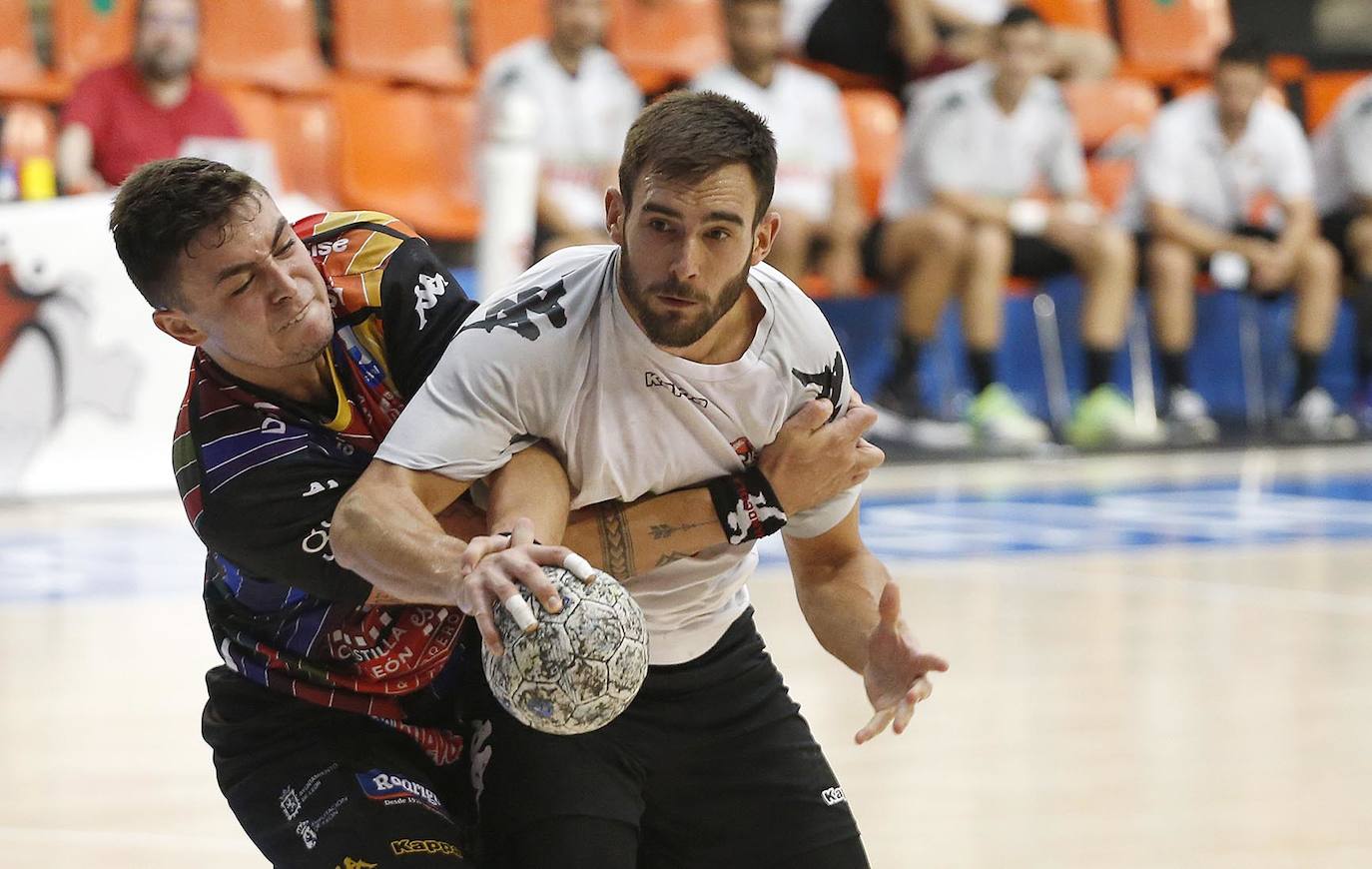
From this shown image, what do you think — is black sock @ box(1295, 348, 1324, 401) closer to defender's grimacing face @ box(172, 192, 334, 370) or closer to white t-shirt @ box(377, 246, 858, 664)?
white t-shirt @ box(377, 246, 858, 664)

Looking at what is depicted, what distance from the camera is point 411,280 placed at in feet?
11.0

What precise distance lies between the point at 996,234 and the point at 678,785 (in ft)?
26.7

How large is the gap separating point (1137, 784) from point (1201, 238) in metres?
7.63

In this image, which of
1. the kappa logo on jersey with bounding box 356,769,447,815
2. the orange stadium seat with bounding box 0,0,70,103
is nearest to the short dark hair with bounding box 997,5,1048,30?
the orange stadium seat with bounding box 0,0,70,103

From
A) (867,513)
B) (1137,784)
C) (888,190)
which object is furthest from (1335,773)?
(888,190)

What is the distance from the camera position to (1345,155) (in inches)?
494

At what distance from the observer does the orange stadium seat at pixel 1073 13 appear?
13289mm

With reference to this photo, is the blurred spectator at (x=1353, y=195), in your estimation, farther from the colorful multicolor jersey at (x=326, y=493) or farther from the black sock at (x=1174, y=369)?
the colorful multicolor jersey at (x=326, y=493)

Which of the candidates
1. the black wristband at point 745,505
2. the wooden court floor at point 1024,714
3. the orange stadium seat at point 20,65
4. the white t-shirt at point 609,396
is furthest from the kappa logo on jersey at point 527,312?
the orange stadium seat at point 20,65

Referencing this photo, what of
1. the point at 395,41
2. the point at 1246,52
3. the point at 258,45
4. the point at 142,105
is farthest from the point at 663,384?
the point at 1246,52

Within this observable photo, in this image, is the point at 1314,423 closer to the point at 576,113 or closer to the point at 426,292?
the point at 576,113

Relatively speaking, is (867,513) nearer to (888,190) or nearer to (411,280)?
(888,190)

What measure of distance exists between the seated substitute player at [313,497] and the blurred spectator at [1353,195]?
972cm

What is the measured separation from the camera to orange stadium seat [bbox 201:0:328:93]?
11.0 m
